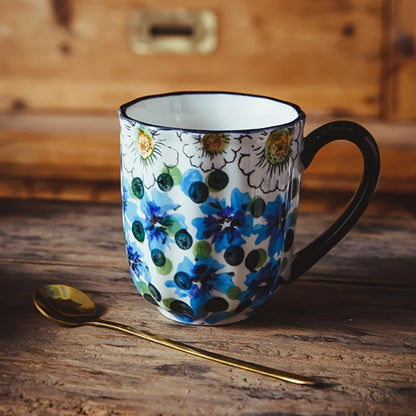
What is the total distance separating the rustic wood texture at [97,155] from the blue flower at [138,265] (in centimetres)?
64

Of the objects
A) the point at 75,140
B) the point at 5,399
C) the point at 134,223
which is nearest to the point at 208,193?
the point at 134,223

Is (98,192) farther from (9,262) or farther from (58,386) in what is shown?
(58,386)

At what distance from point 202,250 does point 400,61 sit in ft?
2.64

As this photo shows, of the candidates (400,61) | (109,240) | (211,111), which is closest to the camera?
(211,111)

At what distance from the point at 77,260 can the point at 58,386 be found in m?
0.21

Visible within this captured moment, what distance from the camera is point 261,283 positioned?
466 mm

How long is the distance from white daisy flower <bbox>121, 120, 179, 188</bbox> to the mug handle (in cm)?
10

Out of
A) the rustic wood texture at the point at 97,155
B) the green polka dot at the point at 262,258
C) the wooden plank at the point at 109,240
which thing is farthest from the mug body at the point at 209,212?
the rustic wood texture at the point at 97,155

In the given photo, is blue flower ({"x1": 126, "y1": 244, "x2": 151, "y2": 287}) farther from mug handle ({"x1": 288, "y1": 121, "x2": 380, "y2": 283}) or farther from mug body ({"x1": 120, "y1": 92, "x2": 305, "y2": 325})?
mug handle ({"x1": 288, "y1": 121, "x2": 380, "y2": 283})

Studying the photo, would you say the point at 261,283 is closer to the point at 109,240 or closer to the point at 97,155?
the point at 109,240

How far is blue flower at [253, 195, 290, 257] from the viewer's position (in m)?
0.44

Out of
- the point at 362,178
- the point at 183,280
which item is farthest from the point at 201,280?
the point at 362,178

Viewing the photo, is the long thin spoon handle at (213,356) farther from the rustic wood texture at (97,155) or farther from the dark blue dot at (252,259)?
the rustic wood texture at (97,155)

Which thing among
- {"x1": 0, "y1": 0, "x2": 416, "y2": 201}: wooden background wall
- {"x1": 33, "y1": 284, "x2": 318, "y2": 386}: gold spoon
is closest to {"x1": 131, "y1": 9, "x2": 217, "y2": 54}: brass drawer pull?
{"x1": 0, "y1": 0, "x2": 416, "y2": 201}: wooden background wall
